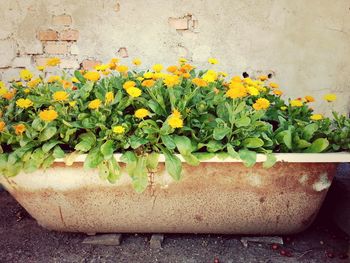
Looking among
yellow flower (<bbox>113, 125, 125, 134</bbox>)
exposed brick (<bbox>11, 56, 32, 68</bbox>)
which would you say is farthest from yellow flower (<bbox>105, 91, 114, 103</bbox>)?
exposed brick (<bbox>11, 56, 32, 68</bbox>)

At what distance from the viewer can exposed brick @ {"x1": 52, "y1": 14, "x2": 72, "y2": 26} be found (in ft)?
8.18

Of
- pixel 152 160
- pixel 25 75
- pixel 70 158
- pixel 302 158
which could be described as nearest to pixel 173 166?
pixel 152 160

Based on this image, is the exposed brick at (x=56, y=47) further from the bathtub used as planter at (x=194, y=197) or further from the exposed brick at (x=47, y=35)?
the bathtub used as planter at (x=194, y=197)

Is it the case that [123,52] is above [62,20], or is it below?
below

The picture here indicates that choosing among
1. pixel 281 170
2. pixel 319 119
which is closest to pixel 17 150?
pixel 281 170

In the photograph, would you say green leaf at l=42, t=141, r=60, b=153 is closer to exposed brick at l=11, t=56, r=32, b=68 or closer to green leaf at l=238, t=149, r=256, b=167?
green leaf at l=238, t=149, r=256, b=167

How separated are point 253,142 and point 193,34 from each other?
4.20 ft

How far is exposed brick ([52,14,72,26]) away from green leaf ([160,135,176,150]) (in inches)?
58.6

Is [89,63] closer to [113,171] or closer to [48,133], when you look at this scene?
[48,133]

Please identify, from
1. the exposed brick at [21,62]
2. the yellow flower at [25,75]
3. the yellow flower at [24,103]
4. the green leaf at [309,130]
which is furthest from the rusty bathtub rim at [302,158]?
the exposed brick at [21,62]

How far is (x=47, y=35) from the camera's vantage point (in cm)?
253

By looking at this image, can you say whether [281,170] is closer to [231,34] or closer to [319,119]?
[319,119]

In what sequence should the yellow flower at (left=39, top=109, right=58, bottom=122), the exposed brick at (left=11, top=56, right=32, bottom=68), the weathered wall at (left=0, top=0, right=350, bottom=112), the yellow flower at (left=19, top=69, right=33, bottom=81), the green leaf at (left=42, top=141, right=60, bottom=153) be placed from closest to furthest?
the yellow flower at (left=39, top=109, right=58, bottom=122) < the green leaf at (left=42, top=141, right=60, bottom=153) < the yellow flower at (left=19, top=69, right=33, bottom=81) < the weathered wall at (left=0, top=0, right=350, bottom=112) < the exposed brick at (left=11, top=56, right=32, bottom=68)

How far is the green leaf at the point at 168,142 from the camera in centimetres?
148
